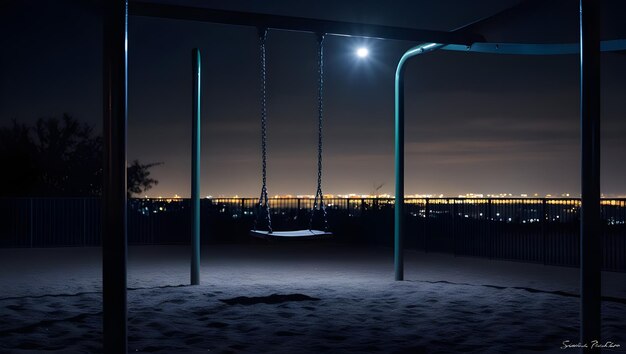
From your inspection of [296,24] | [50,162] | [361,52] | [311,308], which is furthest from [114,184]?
[50,162]

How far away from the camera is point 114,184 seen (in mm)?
5328

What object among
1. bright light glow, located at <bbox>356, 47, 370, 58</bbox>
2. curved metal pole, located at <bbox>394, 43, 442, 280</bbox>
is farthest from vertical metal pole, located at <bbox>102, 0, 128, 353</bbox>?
curved metal pole, located at <bbox>394, 43, 442, 280</bbox>

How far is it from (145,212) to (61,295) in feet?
36.3

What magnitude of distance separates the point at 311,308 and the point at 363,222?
12.8 metres

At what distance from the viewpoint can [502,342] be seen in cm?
689

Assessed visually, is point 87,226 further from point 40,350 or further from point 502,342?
point 502,342

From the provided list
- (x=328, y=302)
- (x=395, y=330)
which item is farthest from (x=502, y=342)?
(x=328, y=302)

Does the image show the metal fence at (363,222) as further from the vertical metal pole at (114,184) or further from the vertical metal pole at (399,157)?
the vertical metal pole at (114,184)

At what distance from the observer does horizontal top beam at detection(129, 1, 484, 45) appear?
8688 mm

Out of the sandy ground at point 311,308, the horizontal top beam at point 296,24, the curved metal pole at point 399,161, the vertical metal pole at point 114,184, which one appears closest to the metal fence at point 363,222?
the sandy ground at point 311,308

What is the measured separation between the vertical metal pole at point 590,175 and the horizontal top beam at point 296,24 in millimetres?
4312

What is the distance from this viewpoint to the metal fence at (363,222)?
1644cm

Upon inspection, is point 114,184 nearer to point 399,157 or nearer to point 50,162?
point 399,157

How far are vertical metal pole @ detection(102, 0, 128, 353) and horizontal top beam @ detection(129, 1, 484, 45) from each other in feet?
11.2
